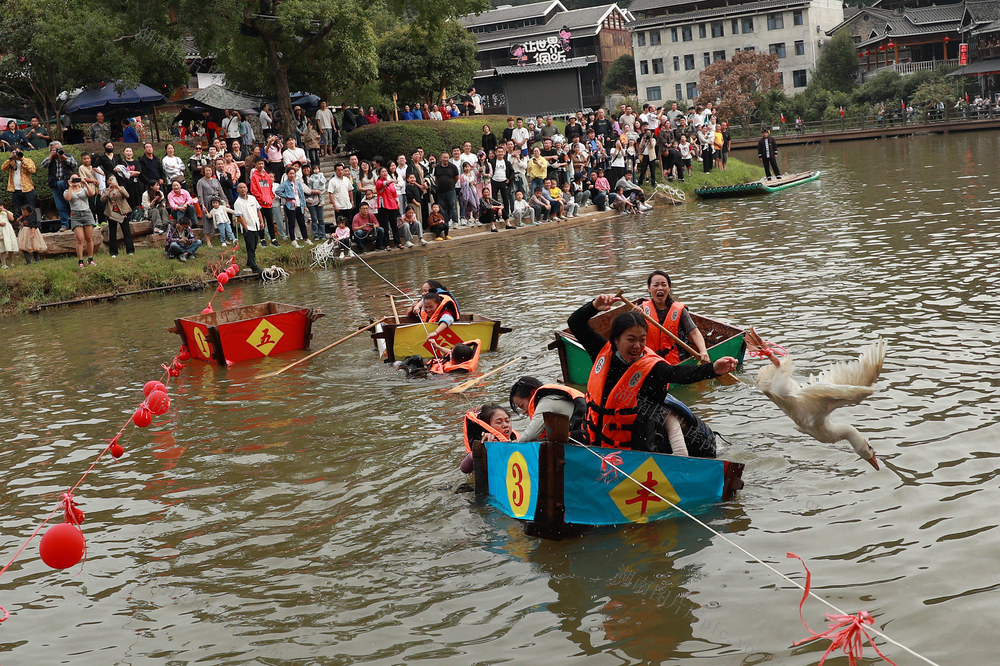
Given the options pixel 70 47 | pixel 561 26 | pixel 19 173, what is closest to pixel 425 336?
pixel 19 173

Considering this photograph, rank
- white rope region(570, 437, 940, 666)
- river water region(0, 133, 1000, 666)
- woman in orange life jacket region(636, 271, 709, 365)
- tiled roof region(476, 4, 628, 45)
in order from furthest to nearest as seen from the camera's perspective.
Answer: tiled roof region(476, 4, 628, 45), woman in orange life jacket region(636, 271, 709, 365), river water region(0, 133, 1000, 666), white rope region(570, 437, 940, 666)

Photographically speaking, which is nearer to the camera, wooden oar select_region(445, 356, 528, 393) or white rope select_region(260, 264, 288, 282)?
wooden oar select_region(445, 356, 528, 393)

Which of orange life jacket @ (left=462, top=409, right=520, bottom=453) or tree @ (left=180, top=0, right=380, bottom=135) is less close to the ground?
tree @ (left=180, top=0, right=380, bottom=135)

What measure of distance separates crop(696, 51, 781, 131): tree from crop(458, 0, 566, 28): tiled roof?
59.5ft

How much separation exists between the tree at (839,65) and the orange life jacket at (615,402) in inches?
2593

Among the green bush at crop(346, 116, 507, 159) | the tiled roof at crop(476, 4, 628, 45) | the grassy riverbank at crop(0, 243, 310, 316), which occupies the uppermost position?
the tiled roof at crop(476, 4, 628, 45)

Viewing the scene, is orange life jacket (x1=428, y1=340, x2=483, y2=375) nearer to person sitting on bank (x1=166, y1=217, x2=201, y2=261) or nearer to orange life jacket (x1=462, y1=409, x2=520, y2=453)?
orange life jacket (x1=462, y1=409, x2=520, y2=453)

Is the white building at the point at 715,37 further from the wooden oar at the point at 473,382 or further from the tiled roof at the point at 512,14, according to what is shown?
the wooden oar at the point at 473,382

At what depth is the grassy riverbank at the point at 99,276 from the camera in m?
20.0

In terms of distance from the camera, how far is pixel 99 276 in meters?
20.6

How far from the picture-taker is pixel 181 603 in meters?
6.59

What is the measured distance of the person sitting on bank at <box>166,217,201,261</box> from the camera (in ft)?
70.6

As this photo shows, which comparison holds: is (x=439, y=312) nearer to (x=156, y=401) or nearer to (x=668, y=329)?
(x=668, y=329)

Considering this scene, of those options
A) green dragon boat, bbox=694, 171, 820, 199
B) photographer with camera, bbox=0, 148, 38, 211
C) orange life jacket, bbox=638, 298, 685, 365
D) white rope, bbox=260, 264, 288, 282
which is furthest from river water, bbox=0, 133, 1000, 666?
green dragon boat, bbox=694, 171, 820, 199
